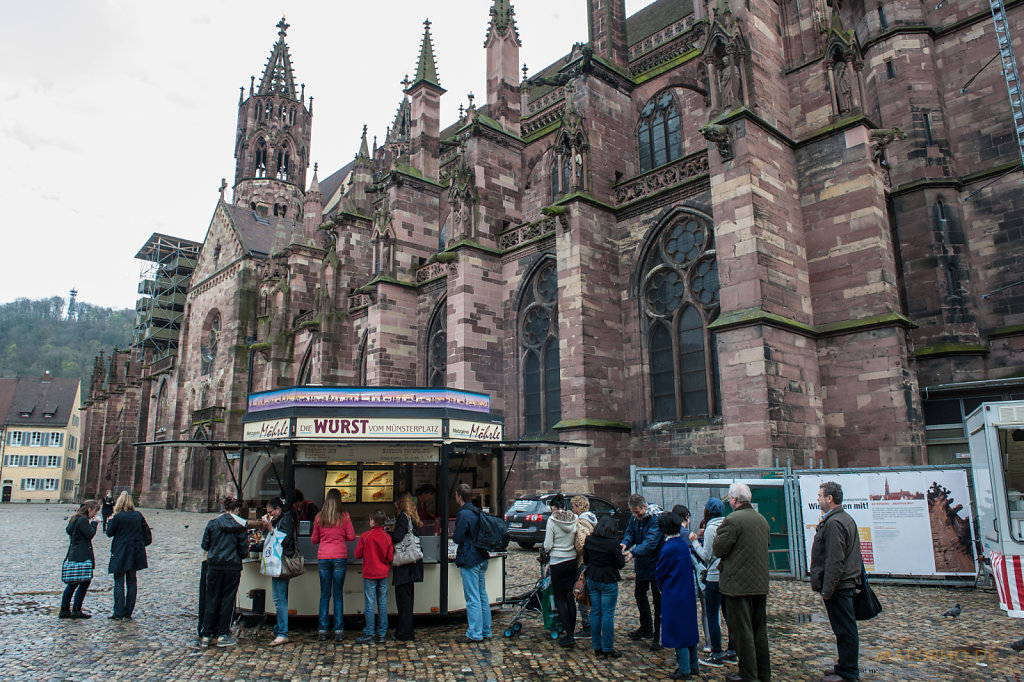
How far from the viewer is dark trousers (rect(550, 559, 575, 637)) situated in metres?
6.67

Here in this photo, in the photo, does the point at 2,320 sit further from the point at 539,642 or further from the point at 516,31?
the point at 539,642

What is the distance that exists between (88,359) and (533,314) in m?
109

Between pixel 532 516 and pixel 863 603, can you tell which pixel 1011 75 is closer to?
pixel 532 516

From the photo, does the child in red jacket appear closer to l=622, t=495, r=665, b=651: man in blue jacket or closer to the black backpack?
the black backpack

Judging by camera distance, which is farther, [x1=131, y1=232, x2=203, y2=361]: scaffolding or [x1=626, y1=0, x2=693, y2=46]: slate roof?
[x1=131, y1=232, x2=203, y2=361]: scaffolding

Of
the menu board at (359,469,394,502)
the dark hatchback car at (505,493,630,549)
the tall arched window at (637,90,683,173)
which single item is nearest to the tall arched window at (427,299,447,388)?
the tall arched window at (637,90,683,173)

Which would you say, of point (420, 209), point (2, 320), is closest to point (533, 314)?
point (420, 209)

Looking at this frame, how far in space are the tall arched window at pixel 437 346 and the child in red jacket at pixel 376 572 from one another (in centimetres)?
1564

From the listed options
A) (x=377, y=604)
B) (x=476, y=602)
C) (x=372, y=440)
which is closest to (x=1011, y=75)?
(x=372, y=440)

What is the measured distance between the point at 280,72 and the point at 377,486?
5405cm

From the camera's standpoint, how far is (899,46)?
54.7 feet

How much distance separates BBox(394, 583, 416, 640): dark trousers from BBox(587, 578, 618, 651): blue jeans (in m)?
1.84

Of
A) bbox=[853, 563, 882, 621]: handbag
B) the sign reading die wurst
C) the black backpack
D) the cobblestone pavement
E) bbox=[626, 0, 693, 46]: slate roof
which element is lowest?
the cobblestone pavement

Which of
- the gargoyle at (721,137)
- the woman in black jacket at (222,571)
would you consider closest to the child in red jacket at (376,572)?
the woman in black jacket at (222,571)
